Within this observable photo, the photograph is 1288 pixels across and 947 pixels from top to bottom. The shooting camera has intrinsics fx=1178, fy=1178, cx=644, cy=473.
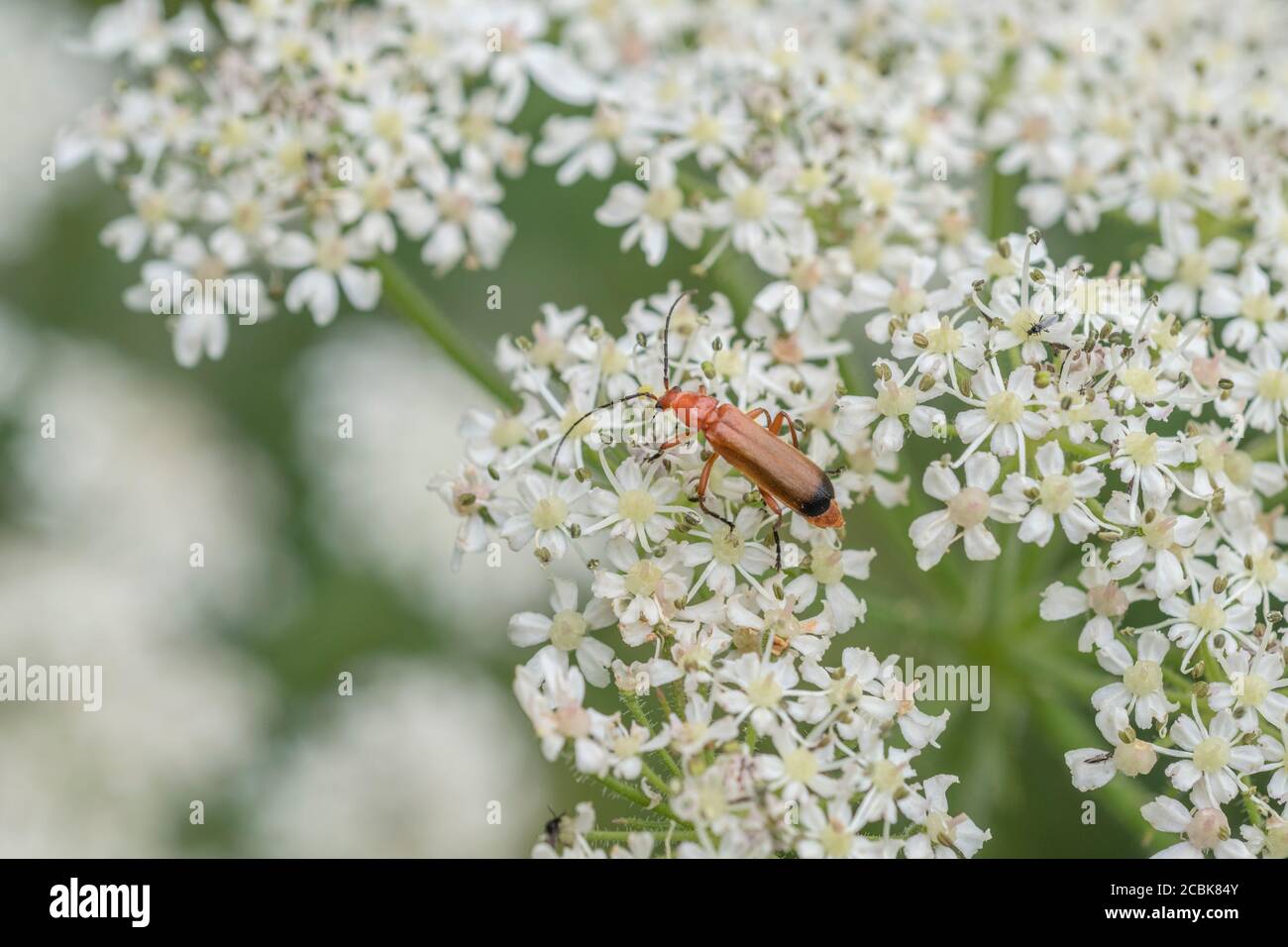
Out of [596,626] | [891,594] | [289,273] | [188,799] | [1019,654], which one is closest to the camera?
[596,626]

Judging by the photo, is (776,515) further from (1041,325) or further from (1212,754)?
(1212,754)

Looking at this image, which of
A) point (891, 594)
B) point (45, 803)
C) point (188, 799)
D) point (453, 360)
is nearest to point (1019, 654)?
point (891, 594)

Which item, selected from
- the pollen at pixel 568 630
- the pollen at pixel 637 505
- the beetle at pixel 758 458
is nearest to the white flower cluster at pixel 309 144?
the beetle at pixel 758 458

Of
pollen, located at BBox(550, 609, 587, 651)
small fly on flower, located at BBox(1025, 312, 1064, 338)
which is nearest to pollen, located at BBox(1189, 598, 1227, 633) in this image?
small fly on flower, located at BBox(1025, 312, 1064, 338)

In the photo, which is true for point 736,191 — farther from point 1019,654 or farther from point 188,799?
point 188,799

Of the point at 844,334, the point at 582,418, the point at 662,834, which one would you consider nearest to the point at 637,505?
the point at 582,418

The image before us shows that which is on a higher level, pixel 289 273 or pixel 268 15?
pixel 268 15

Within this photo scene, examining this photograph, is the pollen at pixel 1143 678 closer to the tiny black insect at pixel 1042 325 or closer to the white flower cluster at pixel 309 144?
the tiny black insect at pixel 1042 325
